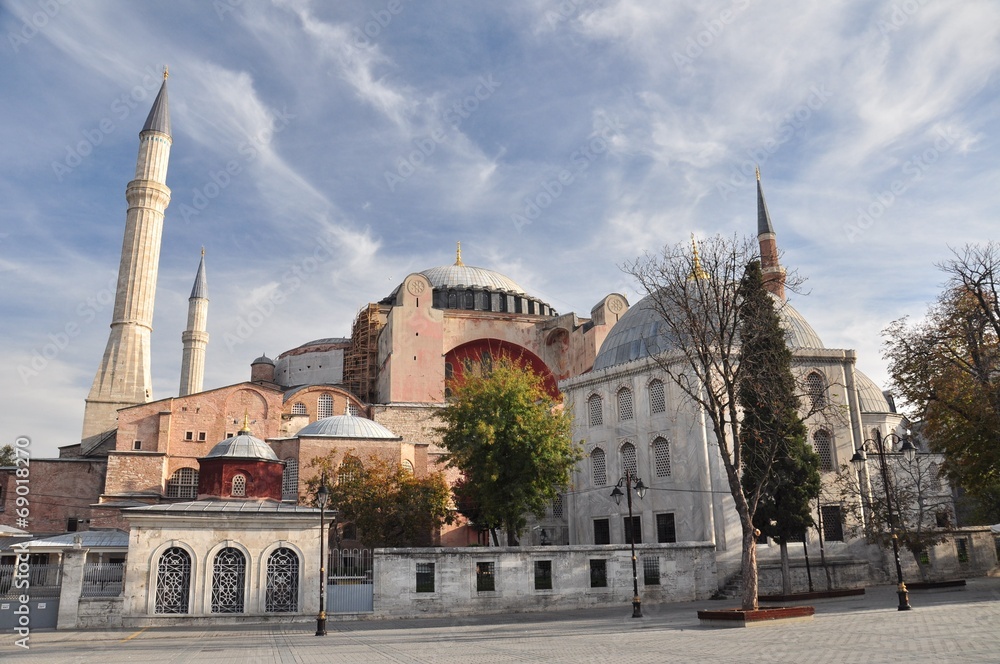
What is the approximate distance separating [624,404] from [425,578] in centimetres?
1218

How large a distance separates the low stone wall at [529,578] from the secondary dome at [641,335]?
8.61 m

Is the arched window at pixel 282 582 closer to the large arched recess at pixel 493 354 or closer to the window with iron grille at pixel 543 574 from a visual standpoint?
the window with iron grille at pixel 543 574

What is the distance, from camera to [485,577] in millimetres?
21141

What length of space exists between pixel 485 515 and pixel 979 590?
14.7m

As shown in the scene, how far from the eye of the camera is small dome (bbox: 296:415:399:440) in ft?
108

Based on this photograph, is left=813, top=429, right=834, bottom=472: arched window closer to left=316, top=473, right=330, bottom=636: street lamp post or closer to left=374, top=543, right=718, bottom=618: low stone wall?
left=374, top=543, right=718, bottom=618: low stone wall

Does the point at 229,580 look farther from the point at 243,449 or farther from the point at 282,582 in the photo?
the point at 243,449

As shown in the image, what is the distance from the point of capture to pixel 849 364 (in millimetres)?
29031

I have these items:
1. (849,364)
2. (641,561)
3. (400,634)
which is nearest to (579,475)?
(641,561)

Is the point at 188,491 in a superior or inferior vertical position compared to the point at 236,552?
superior

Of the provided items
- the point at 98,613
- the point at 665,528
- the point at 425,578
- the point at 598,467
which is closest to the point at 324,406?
the point at 598,467

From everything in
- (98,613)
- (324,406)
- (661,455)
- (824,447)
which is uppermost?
(324,406)

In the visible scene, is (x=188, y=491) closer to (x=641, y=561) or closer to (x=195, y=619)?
(x=195, y=619)

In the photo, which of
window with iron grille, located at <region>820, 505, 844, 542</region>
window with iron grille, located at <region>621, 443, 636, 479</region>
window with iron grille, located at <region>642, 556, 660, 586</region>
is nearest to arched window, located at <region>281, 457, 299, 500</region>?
window with iron grille, located at <region>621, 443, 636, 479</region>
